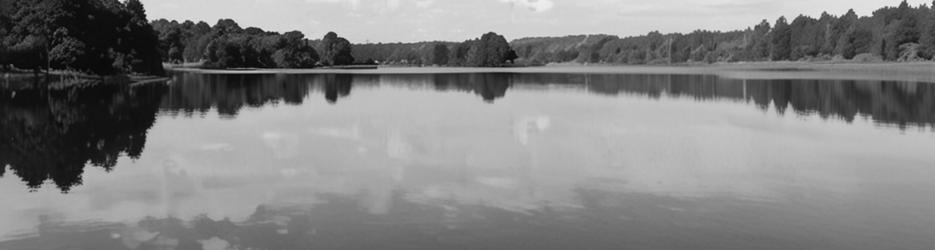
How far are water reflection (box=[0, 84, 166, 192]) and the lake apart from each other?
160 millimetres

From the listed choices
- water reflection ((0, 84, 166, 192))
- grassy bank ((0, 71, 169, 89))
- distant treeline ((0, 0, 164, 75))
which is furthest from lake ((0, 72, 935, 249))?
distant treeline ((0, 0, 164, 75))

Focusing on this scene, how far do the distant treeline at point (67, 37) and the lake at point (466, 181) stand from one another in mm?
47909

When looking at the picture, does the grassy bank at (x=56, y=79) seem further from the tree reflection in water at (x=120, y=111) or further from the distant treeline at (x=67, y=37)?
the tree reflection in water at (x=120, y=111)

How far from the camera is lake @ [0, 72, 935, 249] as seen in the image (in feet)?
55.7

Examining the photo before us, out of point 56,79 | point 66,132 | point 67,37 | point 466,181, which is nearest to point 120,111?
point 66,132

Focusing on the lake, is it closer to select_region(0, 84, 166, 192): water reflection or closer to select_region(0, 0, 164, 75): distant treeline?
select_region(0, 84, 166, 192): water reflection

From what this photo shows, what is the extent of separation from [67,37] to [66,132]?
62.8m

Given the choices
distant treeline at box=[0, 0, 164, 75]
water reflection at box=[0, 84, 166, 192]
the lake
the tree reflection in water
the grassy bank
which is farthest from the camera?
distant treeline at box=[0, 0, 164, 75]

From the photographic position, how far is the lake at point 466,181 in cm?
1698

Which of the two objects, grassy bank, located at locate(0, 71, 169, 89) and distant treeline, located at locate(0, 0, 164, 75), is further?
distant treeline, located at locate(0, 0, 164, 75)

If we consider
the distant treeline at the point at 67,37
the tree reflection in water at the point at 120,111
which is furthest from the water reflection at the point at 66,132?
the distant treeline at the point at 67,37

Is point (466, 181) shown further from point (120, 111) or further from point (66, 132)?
point (120, 111)

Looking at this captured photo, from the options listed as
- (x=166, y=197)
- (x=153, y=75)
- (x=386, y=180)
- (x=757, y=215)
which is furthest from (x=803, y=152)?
(x=153, y=75)

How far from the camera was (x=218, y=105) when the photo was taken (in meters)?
58.8
